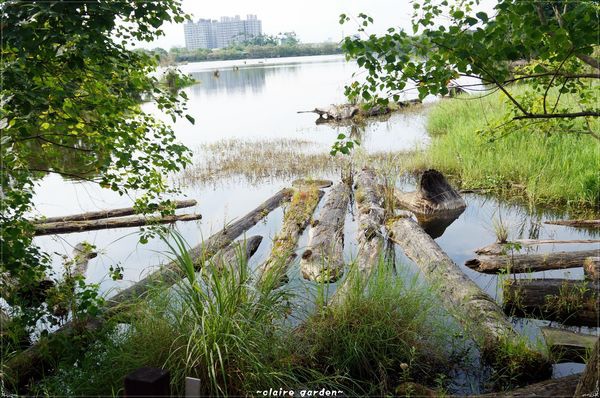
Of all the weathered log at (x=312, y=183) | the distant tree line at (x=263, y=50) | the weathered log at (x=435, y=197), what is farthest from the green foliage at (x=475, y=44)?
the distant tree line at (x=263, y=50)

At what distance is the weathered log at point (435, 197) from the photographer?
8500 millimetres

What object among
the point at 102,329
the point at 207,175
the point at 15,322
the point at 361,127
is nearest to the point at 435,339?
the point at 102,329

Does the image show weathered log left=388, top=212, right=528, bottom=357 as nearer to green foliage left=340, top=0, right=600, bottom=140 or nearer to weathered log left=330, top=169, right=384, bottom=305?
weathered log left=330, top=169, right=384, bottom=305

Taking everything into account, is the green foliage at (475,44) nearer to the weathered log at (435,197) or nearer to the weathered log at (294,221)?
the weathered log at (294,221)

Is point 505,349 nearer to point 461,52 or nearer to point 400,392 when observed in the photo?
point 400,392

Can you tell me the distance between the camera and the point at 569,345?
13.4ft

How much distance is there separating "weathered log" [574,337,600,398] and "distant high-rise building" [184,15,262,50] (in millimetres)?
120326

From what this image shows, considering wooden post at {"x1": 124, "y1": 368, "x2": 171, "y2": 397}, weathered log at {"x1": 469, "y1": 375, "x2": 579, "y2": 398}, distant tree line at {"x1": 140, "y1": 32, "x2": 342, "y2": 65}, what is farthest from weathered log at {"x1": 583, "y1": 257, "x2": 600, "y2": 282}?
distant tree line at {"x1": 140, "y1": 32, "x2": 342, "y2": 65}

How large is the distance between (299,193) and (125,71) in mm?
5486

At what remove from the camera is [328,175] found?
37.9 ft

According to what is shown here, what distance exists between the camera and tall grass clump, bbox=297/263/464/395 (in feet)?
13.0

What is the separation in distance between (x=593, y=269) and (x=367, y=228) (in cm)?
292

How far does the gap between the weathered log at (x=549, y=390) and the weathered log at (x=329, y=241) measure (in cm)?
168

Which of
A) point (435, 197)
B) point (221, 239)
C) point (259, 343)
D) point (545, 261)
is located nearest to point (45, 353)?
point (259, 343)
